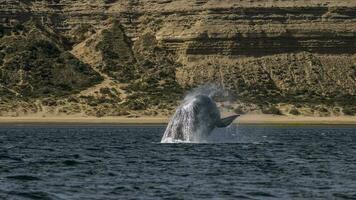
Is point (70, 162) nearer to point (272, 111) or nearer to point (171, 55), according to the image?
point (272, 111)

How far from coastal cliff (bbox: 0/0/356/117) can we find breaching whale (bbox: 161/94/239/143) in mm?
68986

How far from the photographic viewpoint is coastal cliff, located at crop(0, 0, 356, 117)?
13075 cm

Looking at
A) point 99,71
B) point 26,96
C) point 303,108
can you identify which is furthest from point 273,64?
point 26,96

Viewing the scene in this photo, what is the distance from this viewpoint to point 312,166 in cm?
4162

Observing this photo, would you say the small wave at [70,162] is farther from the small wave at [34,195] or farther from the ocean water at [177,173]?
the small wave at [34,195]

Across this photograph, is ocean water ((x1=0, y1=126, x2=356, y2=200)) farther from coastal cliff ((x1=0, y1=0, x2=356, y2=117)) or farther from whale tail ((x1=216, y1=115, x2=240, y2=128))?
coastal cliff ((x1=0, y1=0, x2=356, y2=117))

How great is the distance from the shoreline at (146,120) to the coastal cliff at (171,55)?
2.44m

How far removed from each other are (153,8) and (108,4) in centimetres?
771

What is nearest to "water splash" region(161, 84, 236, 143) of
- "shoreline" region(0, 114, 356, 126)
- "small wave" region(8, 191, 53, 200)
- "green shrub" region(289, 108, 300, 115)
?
"small wave" region(8, 191, 53, 200)

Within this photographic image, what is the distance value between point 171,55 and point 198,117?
97301 mm

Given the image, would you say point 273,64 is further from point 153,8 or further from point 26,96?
point 26,96

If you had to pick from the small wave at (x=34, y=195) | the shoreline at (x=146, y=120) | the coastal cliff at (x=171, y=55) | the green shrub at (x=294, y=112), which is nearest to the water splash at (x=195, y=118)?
the small wave at (x=34, y=195)

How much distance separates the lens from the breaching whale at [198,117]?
172 ft

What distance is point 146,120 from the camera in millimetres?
122625
